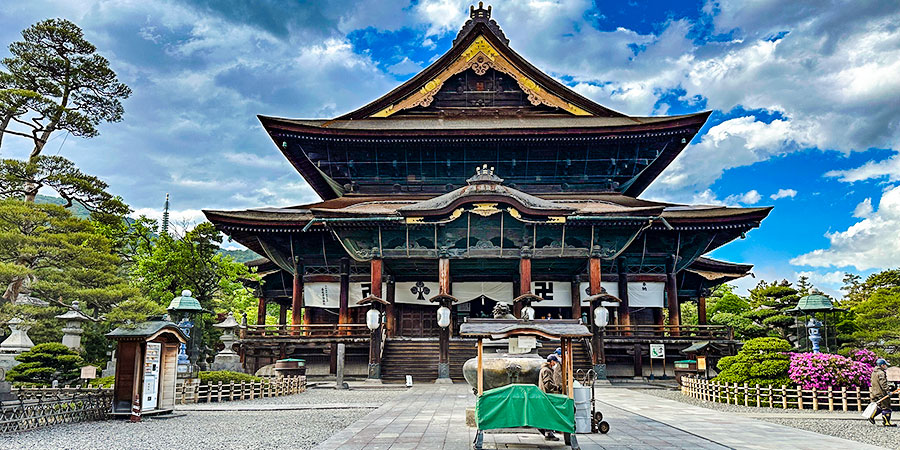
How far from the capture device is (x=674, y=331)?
27344 millimetres

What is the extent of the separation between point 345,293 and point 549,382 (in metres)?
20.4

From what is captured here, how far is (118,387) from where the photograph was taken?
14.6m

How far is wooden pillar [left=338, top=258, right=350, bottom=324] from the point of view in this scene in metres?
29.0

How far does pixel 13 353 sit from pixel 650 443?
21964 mm

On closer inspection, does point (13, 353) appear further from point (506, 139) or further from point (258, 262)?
point (506, 139)

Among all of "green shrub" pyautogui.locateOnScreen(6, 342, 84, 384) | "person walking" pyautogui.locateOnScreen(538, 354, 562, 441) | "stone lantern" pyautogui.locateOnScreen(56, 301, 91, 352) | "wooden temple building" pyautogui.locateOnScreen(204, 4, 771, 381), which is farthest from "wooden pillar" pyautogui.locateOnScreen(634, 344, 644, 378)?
"stone lantern" pyautogui.locateOnScreen(56, 301, 91, 352)

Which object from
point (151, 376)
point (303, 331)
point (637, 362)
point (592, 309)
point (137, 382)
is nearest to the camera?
point (137, 382)

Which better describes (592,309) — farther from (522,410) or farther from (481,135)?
(522,410)

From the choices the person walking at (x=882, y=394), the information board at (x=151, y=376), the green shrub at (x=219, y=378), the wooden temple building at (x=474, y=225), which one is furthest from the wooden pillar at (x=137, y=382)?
the person walking at (x=882, y=394)

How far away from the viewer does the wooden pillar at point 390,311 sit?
2902 cm

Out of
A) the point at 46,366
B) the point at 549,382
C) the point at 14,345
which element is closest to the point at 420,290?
the point at 46,366

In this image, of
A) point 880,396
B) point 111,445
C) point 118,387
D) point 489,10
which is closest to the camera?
point 111,445

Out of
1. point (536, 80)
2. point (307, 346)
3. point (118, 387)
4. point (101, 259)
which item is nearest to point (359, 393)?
point (307, 346)

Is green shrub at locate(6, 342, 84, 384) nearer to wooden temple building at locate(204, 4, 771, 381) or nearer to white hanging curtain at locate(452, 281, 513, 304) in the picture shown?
wooden temple building at locate(204, 4, 771, 381)
